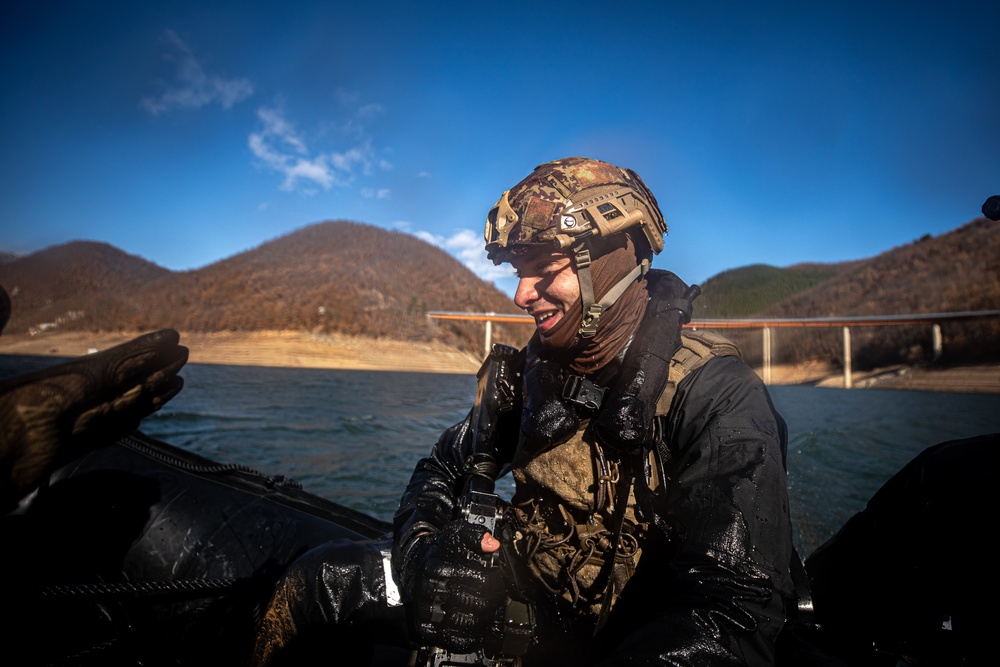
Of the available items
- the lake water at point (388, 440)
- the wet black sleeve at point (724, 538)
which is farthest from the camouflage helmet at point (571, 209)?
the lake water at point (388, 440)

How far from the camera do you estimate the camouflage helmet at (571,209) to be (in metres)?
1.93

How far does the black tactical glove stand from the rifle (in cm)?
3

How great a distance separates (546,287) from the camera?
2055 mm

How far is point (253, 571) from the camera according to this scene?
272cm

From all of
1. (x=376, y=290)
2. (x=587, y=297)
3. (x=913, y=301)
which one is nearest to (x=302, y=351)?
(x=376, y=290)

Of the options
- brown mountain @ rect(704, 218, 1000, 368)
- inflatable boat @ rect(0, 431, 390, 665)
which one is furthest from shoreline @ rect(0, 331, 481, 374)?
inflatable boat @ rect(0, 431, 390, 665)

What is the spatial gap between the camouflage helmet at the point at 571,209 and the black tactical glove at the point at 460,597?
1226 mm

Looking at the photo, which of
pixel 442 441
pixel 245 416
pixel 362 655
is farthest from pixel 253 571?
pixel 245 416

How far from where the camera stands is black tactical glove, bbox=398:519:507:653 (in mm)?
1632

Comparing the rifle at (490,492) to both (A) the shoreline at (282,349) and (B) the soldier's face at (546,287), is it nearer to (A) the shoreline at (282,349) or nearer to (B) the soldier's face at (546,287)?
(B) the soldier's face at (546,287)

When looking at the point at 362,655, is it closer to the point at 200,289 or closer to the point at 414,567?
the point at 414,567

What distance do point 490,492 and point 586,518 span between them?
1.46 ft

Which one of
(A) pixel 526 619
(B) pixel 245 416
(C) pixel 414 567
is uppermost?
(C) pixel 414 567

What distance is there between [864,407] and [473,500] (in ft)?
68.3
